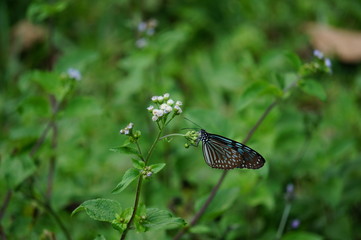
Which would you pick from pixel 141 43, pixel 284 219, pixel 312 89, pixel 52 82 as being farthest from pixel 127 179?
pixel 141 43

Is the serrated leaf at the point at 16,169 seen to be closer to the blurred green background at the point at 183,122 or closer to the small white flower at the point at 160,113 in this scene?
the blurred green background at the point at 183,122

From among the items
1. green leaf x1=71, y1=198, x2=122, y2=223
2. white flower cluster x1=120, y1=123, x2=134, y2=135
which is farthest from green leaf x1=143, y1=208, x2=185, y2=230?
white flower cluster x1=120, y1=123, x2=134, y2=135

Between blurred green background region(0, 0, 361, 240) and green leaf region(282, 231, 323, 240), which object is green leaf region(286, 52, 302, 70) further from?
green leaf region(282, 231, 323, 240)

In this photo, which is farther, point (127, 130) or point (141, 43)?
point (141, 43)

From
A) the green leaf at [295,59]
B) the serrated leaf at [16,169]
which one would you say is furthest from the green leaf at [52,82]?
the green leaf at [295,59]

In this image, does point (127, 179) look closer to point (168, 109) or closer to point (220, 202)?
point (168, 109)

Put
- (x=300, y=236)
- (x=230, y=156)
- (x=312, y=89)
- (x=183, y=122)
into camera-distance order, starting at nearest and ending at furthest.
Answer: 1. (x=230, y=156)
2. (x=312, y=89)
3. (x=300, y=236)
4. (x=183, y=122)
